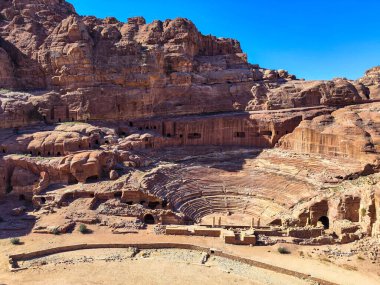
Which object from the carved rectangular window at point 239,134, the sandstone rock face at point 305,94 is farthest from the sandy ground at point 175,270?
the sandstone rock face at point 305,94

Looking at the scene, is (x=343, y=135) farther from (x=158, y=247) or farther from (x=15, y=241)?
(x=15, y=241)

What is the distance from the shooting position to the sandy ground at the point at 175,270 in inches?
810

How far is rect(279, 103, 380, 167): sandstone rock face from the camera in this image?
113 feet

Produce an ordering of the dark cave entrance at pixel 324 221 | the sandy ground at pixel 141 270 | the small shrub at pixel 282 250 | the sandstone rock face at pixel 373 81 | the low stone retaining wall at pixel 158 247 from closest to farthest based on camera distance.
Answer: the sandy ground at pixel 141 270 < the low stone retaining wall at pixel 158 247 < the small shrub at pixel 282 250 < the dark cave entrance at pixel 324 221 < the sandstone rock face at pixel 373 81

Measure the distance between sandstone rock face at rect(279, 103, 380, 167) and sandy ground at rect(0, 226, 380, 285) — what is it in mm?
14848

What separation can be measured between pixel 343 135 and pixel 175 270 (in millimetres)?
25384

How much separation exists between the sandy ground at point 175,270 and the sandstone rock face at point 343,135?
14848 millimetres

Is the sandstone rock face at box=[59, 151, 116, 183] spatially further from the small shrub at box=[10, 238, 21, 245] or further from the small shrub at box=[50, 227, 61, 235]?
the small shrub at box=[10, 238, 21, 245]

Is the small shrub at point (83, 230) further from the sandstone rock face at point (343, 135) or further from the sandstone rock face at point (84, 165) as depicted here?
the sandstone rock face at point (343, 135)

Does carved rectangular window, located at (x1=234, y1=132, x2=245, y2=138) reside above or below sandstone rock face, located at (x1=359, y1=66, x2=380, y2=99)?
below

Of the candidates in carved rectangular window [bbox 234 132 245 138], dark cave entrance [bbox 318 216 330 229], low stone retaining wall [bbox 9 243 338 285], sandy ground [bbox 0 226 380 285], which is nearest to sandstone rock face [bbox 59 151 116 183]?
sandy ground [bbox 0 226 380 285]

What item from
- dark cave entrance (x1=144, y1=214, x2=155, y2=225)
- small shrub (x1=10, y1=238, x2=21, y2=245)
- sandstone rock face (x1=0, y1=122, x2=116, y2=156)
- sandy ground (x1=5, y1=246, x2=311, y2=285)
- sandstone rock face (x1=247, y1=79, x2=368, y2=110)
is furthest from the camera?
sandstone rock face (x1=247, y1=79, x2=368, y2=110)

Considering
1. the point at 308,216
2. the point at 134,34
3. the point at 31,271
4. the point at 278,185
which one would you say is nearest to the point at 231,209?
the point at 278,185

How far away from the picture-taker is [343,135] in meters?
36.2
